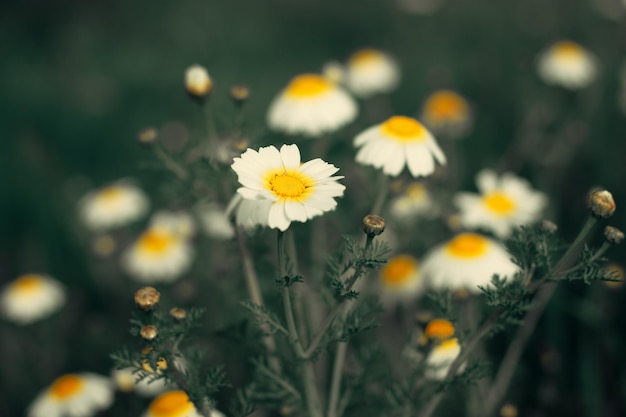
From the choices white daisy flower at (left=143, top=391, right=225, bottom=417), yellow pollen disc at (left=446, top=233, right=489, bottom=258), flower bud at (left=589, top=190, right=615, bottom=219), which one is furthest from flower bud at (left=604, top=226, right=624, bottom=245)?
white daisy flower at (left=143, top=391, right=225, bottom=417)

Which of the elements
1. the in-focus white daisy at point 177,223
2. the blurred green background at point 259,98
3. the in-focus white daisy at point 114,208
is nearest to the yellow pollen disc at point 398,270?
the blurred green background at point 259,98

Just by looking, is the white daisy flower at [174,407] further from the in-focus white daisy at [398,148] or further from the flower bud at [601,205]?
the flower bud at [601,205]

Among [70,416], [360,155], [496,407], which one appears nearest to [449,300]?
[360,155]

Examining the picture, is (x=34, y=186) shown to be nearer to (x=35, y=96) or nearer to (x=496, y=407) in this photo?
(x=35, y=96)

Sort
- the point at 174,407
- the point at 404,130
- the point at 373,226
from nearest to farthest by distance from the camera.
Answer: the point at 373,226 < the point at 174,407 < the point at 404,130

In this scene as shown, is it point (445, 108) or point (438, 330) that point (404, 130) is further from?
point (445, 108)

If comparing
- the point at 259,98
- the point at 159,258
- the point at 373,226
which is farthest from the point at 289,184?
the point at 259,98

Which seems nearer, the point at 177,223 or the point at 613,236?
the point at 613,236
